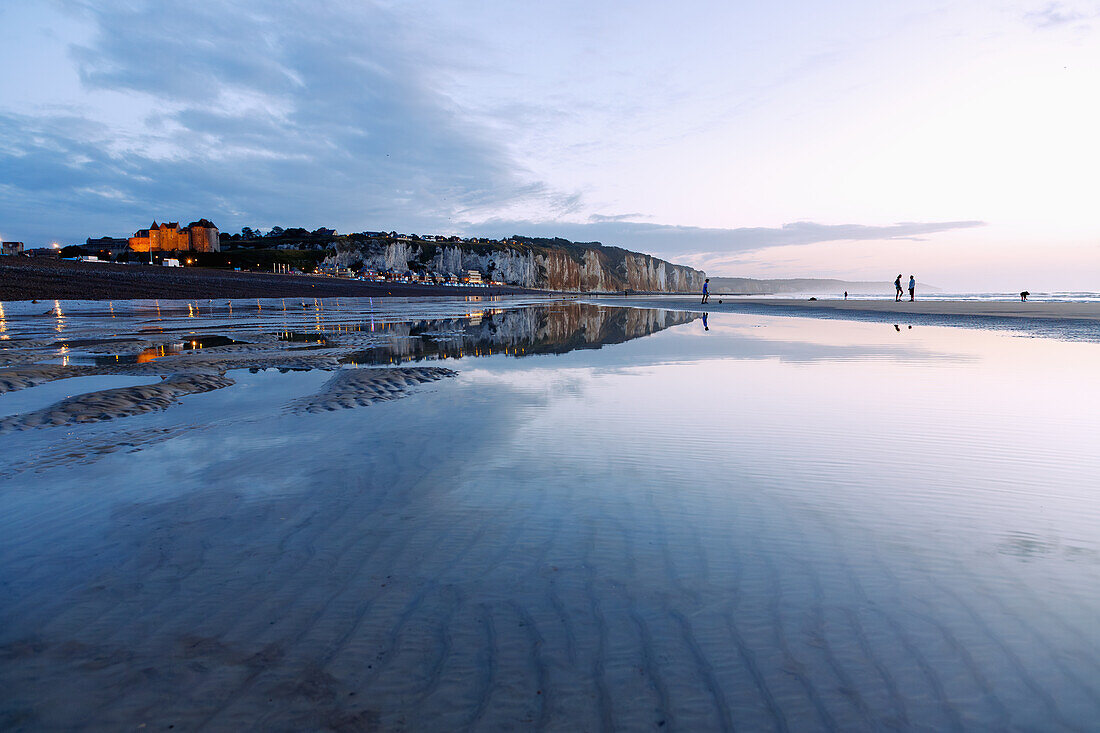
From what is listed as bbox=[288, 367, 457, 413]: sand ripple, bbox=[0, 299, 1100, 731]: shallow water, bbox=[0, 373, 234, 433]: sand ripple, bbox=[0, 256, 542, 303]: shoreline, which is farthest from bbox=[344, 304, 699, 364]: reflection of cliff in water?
bbox=[0, 256, 542, 303]: shoreline

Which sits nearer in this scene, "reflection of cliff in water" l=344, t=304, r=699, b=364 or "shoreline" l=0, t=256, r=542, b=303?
"reflection of cliff in water" l=344, t=304, r=699, b=364

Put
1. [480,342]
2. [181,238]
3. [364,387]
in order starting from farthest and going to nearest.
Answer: [181,238] < [480,342] < [364,387]

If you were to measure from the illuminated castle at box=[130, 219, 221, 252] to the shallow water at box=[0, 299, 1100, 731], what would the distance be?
19941cm

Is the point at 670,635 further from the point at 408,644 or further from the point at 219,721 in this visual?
the point at 219,721

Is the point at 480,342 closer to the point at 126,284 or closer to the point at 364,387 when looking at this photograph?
the point at 364,387

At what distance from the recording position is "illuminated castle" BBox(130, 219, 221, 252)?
169 m

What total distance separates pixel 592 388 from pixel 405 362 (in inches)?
236

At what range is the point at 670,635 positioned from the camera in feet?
9.86

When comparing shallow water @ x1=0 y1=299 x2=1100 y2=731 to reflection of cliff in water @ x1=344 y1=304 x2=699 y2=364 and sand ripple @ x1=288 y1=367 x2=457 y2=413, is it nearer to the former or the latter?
sand ripple @ x1=288 y1=367 x2=457 y2=413

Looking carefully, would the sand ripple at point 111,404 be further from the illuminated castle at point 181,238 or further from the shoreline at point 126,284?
the illuminated castle at point 181,238

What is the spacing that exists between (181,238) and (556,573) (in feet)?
693

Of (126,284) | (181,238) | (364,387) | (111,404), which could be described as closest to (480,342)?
(364,387)

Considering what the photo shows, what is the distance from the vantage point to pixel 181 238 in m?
170

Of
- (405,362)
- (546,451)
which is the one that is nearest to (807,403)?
(546,451)
